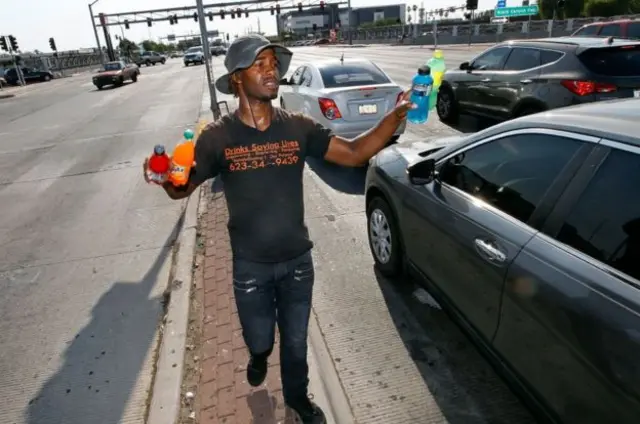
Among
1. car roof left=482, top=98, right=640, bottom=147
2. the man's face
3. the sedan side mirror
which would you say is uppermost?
the man's face

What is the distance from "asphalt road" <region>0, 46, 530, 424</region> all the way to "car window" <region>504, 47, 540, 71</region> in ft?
11.7

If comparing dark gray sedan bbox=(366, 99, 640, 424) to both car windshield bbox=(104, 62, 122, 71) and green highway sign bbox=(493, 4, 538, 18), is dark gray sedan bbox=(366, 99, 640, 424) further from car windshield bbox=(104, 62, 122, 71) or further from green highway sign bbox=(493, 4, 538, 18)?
green highway sign bbox=(493, 4, 538, 18)

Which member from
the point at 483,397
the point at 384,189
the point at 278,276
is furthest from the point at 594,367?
the point at 384,189

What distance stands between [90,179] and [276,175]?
7111 millimetres

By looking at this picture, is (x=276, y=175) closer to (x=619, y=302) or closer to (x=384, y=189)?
(x=619, y=302)

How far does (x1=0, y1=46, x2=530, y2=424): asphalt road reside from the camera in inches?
114

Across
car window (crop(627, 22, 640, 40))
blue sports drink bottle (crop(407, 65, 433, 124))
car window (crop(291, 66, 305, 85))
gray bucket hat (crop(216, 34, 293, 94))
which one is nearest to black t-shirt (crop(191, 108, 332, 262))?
gray bucket hat (crop(216, 34, 293, 94))

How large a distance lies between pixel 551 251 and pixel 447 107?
28.0 ft

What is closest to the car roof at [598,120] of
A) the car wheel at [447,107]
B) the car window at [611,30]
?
the car wheel at [447,107]

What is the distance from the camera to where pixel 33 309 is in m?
4.16

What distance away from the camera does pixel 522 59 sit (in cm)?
805

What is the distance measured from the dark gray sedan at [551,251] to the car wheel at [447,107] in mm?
7277

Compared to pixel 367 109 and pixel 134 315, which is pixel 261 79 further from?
pixel 367 109

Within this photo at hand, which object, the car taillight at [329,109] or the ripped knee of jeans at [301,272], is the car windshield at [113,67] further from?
the ripped knee of jeans at [301,272]
